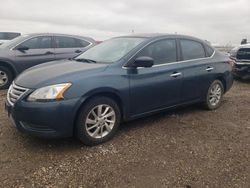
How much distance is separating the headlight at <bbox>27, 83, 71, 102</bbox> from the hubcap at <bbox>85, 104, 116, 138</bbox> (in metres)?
0.49

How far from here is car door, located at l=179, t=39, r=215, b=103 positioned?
16.9 feet

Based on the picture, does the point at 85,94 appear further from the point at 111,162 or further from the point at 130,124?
the point at 130,124

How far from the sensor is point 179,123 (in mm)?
5016

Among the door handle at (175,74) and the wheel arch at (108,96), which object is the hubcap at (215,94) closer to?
the door handle at (175,74)

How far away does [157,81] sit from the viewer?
4.61 m

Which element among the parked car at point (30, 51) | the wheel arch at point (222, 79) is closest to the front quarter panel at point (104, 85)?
the wheel arch at point (222, 79)

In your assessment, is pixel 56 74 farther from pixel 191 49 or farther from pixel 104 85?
pixel 191 49

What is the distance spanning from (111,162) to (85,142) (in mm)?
519

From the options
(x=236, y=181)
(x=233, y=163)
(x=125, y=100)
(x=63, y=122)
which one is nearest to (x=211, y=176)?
(x=236, y=181)

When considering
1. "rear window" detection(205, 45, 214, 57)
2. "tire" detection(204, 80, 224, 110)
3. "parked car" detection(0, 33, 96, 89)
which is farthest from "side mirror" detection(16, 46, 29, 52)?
"tire" detection(204, 80, 224, 110)

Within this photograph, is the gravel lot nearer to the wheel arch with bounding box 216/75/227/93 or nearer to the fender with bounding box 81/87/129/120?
the fender with bounding box 81/87/129/120

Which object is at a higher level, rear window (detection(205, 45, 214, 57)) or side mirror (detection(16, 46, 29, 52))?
side mirror (detection(16, 46, 29, 52))

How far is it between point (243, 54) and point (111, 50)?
584 cm

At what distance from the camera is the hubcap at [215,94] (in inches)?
230
